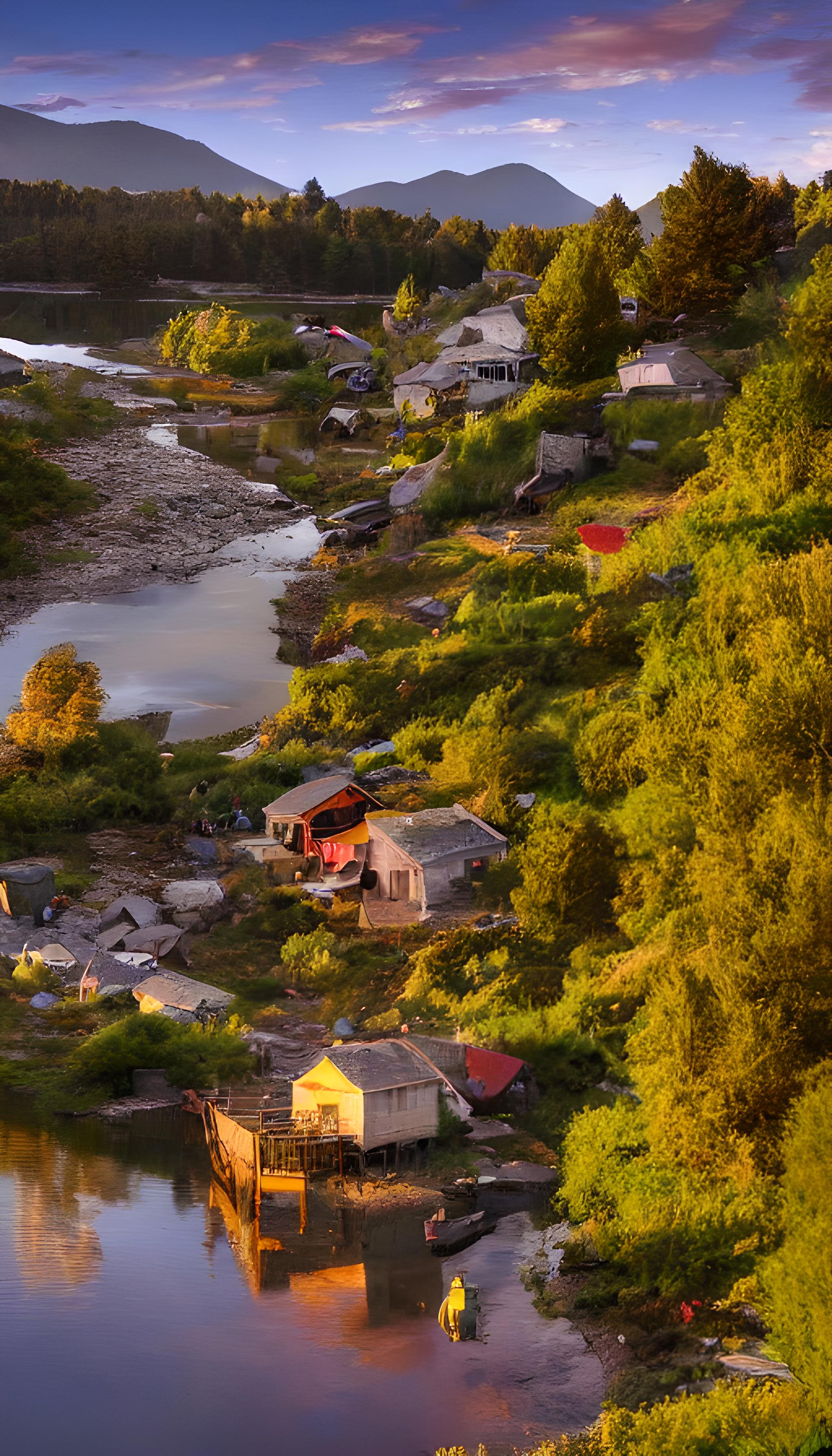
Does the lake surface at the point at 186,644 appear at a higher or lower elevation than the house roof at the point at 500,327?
lower

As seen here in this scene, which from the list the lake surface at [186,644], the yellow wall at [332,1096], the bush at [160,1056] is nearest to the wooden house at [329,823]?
the bush at [160,1056]

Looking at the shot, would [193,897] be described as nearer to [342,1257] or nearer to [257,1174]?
[257,1174]

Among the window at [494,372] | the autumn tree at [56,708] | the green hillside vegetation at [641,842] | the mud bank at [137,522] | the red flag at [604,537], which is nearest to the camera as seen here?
the green hillside vegetation at [641,842]

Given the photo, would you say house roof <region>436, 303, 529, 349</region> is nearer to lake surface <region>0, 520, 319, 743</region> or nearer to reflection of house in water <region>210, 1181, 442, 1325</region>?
lake surface <region>0, 520, 319, 743</region>

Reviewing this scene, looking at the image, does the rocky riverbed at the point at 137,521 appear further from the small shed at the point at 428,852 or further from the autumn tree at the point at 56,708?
the small shed at the point at 428,852

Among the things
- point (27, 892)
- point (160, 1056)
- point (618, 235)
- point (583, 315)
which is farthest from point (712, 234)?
point (160, 1056)

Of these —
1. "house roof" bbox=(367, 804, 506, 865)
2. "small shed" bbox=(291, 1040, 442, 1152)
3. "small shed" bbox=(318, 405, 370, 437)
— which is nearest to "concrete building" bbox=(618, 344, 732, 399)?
"house roof" bbox=(367, 804, 506, 865)

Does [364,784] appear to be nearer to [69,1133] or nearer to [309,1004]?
[309,1004]
